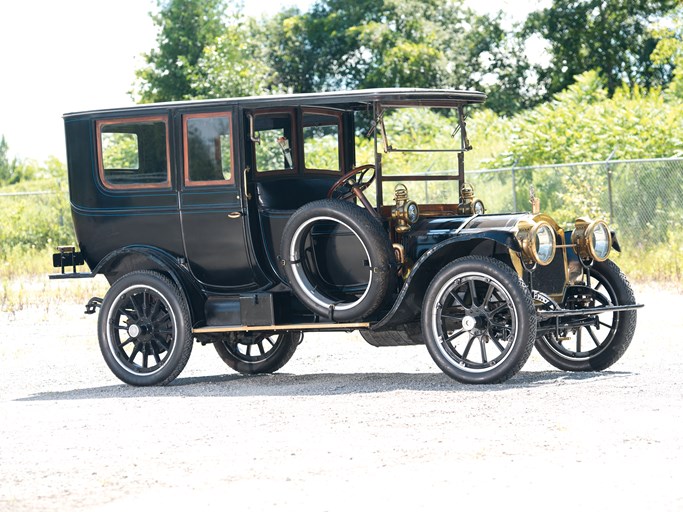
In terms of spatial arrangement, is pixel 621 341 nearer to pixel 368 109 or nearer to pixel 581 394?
pixel 581 394

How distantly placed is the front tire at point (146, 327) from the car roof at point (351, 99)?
153 cm

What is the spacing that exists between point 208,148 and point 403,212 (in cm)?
184

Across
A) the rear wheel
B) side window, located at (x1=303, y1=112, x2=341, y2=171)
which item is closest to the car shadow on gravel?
the rear wheel

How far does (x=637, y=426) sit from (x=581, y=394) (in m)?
1.46

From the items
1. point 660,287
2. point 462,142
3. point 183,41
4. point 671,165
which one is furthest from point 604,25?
point 462,142

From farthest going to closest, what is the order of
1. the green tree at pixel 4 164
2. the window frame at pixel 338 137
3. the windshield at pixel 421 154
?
the green tree at pixel 4 164 < the windshield at pixel 421 154 < the window frame at pixel 338 137

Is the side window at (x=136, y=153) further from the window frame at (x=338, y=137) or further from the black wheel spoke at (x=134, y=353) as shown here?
the black wheel spoke at (x=134, y=353)

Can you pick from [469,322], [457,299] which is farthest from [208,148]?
[469,322]

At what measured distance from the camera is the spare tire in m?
11.3

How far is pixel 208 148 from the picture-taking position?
40.1 feet

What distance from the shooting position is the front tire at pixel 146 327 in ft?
39.8

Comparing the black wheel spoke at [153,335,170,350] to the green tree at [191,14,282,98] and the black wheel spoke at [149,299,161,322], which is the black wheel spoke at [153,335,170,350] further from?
the green tree at [191,14,282,98]

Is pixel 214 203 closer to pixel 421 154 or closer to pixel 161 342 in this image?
pixel 161 342

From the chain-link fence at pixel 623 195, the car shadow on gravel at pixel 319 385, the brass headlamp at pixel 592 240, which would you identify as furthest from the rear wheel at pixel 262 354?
the chain-link fence at pixel 623 195
